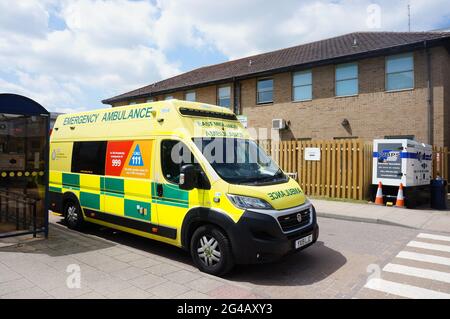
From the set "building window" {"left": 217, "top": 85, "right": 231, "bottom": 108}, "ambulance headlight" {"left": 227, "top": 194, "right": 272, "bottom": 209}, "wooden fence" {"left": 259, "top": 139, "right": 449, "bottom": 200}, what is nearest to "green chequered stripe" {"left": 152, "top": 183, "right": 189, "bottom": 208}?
"ambulance headlight" {"left": 227, "top": 194, "right": 272, "bottom": 209}

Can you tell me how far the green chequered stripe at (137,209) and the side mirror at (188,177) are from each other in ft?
3.75

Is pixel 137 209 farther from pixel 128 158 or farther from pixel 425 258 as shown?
pixel 425 258

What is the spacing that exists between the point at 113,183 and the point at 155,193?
119 centimetres

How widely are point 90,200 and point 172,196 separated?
240 centimetres

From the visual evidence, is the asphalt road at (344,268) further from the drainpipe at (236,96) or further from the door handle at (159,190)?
the drainpipe at (236,96)

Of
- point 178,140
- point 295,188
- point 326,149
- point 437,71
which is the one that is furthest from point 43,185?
point 437,71

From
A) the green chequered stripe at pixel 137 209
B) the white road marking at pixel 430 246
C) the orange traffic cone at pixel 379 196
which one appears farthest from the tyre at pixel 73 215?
the orange traffic cone at pixel 379 196

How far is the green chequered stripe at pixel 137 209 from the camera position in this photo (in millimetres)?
5368

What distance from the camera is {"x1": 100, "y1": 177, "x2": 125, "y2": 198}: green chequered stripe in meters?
5.83

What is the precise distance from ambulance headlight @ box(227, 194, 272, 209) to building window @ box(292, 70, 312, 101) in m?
13.1

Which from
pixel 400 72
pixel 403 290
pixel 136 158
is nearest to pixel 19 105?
pixel 136 158

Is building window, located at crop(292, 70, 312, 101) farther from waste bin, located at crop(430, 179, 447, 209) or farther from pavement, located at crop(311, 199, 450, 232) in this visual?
waste bin, located at crop(430, 179, 447, 209)

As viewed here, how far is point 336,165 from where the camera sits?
12.0 m

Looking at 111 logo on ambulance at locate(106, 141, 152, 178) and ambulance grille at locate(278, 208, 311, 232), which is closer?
ambulance grille at locate(278, 208, 311, 232)
